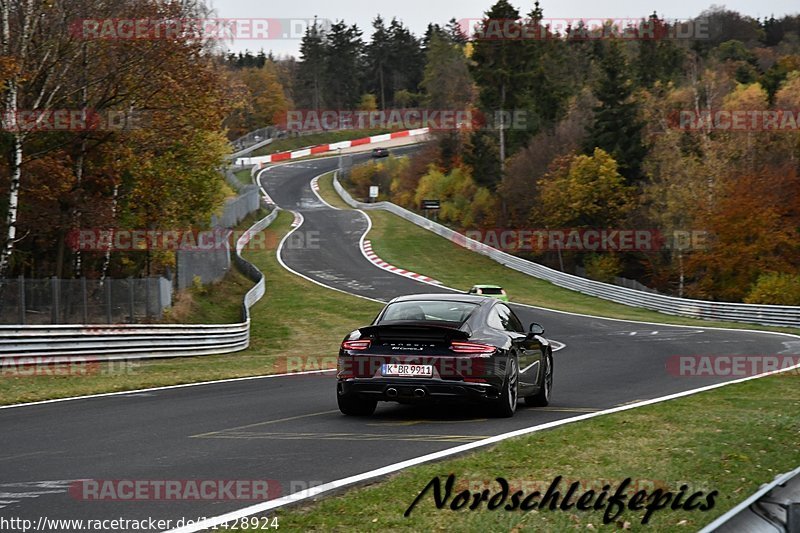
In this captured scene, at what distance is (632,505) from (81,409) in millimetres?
8790

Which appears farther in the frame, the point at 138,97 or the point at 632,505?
the point at 138,97

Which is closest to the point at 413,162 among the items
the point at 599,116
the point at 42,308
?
the point at 599,116

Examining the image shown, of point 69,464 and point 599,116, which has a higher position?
point 599,116

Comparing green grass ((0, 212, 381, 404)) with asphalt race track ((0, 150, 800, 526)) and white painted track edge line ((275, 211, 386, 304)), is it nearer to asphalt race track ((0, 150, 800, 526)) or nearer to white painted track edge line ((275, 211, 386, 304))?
white painted track edge line ((275, 211, 386, 304))

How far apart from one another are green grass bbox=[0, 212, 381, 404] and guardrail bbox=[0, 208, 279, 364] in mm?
400

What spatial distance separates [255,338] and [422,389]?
23.6 metres

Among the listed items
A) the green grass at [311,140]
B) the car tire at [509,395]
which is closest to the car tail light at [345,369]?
the car tire at [509,395]

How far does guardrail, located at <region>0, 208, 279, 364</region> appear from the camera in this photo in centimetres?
2188

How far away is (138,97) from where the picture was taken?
2988 cm

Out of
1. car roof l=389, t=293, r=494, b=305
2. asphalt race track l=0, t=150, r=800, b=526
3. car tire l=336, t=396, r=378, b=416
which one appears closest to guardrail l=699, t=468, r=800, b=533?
asphalt race track l=0, t=150, r=800, b=526

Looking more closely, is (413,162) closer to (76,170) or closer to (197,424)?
(76,170)
